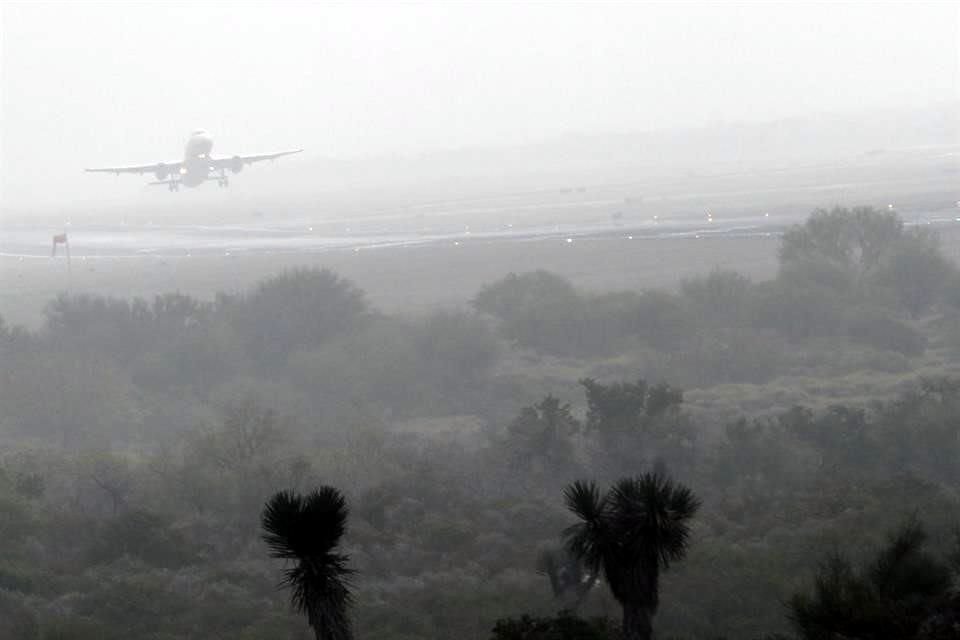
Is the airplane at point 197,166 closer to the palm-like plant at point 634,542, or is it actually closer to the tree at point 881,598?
the tree at point 881,598

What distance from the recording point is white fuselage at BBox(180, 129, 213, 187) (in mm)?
117250

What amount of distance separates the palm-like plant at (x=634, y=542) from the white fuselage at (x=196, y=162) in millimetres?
102480

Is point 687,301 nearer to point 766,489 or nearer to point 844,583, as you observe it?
point 766,489

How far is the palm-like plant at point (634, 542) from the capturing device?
1786 cm

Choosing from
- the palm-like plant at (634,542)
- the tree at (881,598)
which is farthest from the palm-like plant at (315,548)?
the tree at (881,598)

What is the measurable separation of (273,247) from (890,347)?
218ft

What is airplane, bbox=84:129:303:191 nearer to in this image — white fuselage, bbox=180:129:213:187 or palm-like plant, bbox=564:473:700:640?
white fuselage, bbox=180:129:213:187

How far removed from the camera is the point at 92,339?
59250mm

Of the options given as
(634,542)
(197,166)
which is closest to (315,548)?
(634,542)

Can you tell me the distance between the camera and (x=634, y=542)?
17922 mm

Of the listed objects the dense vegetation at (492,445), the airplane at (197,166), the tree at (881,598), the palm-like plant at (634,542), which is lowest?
the dense vegetation at (492,445)

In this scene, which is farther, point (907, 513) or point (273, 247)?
point (273, 247)

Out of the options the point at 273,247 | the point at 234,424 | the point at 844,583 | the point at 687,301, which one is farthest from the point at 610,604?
the point at 273,247

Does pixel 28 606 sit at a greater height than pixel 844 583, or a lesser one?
lesser
